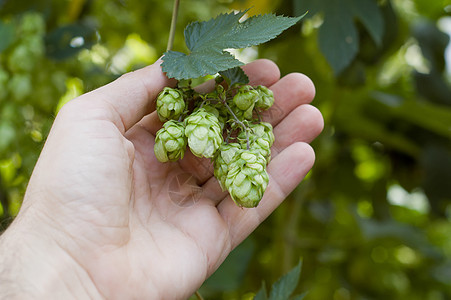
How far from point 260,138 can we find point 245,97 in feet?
0.28

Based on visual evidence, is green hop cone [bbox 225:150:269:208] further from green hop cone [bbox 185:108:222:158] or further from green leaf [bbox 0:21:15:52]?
green leaf [bbox 0:21:15:52]

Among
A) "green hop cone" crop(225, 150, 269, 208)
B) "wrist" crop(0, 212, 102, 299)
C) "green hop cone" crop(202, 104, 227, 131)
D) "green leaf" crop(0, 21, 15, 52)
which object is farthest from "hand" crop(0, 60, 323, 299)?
"green leaf" crop(0, 21, 15, 52)

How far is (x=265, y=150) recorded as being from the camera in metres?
0.89

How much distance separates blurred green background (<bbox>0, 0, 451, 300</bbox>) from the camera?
1.34 metres

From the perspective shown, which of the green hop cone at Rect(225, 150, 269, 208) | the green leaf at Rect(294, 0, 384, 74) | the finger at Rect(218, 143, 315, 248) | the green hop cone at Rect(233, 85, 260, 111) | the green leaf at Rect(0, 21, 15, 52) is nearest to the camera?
the green hop cone at Rect(225, 150, 269, 208)

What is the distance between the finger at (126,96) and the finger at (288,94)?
0.98 feet

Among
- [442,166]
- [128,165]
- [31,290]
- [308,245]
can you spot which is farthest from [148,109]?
[442,166]

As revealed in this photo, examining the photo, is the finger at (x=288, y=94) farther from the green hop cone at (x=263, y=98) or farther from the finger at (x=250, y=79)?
the green hop cone at (x=263, y=98)

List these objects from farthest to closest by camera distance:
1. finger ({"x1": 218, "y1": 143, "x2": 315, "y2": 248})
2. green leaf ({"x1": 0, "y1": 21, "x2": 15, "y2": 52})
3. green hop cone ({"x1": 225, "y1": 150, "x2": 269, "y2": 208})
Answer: green leaf ({"x1": 0, "y1": 21, "x2": 15, "y2": 52}), finger ({"x1": 218, "y1": 143, "x2": 315, "y2": 248}), green hop cone ({"x1": 225, "y1": 150, "x2": 269, "y2": 208})

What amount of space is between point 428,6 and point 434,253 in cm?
102

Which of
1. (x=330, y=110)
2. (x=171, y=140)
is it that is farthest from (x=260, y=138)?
(x=330, y=110)

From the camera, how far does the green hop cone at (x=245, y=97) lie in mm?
916

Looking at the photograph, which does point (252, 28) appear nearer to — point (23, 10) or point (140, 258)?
point (140, 258)

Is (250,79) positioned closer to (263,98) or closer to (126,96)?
(263,98)
